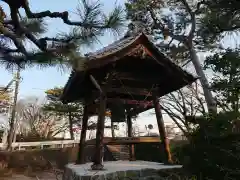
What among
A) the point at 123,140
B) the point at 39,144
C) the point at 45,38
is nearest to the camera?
the point at 45,38

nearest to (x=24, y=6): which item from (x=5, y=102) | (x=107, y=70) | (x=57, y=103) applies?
(x=107, y=70)

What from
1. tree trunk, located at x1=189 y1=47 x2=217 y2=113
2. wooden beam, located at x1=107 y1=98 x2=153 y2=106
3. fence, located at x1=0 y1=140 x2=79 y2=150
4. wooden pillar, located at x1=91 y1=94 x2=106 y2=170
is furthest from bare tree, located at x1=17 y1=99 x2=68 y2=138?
wooden pillar, located at x1=91 y1=94 x2=106 y2=170

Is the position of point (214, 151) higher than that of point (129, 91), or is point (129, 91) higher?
point (129, 91)

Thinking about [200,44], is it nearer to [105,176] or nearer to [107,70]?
[107,70]

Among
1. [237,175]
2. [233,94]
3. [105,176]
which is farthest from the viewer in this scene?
[233,94]

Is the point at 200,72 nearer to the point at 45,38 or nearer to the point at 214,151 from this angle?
the point at 214,151

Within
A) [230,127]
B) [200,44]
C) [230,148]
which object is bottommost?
[230,148]

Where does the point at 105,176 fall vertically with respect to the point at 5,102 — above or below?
below

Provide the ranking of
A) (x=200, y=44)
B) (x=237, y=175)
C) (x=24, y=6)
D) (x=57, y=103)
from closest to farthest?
1. (x=24, y=6)
2. (x=237, y=175)
3. (x=200, y=44)
4. (x=57, y=103)

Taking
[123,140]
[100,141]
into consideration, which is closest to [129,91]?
[123,140]

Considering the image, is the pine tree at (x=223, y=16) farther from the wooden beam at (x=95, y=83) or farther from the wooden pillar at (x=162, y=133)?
the wooden beam at (x=95, y=83)

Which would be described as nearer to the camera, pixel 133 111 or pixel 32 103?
pixel 133 111

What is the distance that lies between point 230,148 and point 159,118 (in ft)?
7.01

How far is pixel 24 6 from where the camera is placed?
3.12m
